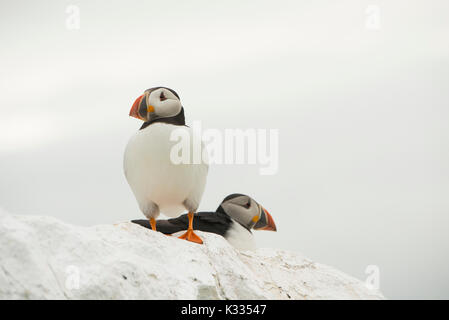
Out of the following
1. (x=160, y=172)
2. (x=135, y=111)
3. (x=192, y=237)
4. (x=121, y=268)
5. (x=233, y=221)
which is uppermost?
(x=135, y=111)

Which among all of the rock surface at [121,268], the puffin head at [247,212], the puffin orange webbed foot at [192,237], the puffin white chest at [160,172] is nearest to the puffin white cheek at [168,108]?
the puffin white chest at [160,172]

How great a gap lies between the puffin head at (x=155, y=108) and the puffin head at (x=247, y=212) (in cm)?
182

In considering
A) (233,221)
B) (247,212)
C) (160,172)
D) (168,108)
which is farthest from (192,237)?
(247,212)

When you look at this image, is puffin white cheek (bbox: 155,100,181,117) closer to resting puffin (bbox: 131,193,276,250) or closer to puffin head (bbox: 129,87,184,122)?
puffin head (bbox: 129,87,184,122)

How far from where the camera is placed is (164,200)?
14.4 ft

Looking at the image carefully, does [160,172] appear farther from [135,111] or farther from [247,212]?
[247,212]

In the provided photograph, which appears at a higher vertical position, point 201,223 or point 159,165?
point 159,165

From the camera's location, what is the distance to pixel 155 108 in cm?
442

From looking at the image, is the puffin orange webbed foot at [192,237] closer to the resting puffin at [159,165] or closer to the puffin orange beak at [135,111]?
the resting puffin at [159,165]

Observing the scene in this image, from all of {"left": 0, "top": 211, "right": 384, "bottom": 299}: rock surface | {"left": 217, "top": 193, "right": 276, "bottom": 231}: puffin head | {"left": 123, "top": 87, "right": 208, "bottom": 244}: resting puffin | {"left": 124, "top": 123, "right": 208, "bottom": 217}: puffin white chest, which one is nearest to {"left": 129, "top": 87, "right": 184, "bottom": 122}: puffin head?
{"left": 123, "top": 87, "right": 208, "bottom": 244}: resting puffin

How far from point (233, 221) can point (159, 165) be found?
5.21 feet

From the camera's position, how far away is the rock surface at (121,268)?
241 centimetres
